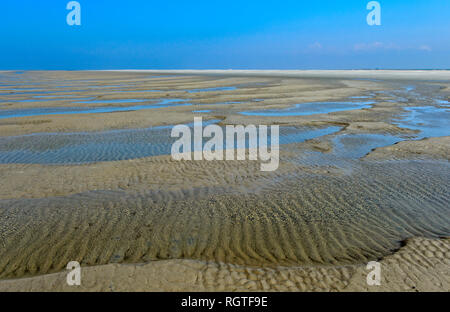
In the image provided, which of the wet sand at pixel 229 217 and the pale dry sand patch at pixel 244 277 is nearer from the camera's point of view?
the pale dry sand patch at pixel 244 277

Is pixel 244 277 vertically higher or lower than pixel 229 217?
lower

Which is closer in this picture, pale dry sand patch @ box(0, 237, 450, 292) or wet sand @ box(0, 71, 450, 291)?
pale dry sand patch @ box(0, 237, 450, 292)

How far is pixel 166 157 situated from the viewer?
10.3 m

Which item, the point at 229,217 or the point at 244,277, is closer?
the point at 244,277

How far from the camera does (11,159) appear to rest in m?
10.7

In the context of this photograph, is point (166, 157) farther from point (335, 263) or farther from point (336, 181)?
point (335, 263)

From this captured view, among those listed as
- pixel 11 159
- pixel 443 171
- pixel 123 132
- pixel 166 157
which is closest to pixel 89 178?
pixel 166 157

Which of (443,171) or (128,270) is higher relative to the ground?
(443,171)

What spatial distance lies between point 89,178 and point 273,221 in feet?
17.9

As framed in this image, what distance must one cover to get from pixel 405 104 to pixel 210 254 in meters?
23.3
